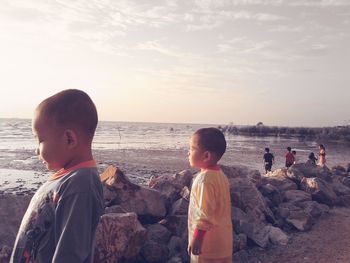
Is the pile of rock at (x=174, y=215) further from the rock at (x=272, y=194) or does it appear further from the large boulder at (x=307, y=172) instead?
the large boulder at (x=307, y=172)

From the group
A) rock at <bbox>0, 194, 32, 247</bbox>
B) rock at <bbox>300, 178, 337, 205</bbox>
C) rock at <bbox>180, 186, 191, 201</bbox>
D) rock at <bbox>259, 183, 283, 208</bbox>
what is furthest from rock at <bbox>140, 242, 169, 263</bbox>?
rock at <bbox>300, 178, 337, 205</bbox>

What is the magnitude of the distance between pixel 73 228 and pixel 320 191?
8.80 meters

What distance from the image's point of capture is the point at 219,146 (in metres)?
3.81

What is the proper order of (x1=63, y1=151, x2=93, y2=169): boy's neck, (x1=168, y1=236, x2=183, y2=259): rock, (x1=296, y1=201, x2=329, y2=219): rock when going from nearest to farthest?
(x1=63, y1=151, x2=93, y2=169): boy's neck → (x1=168, y1=236, x2=183, y2=259): rock → (x1=296, y1=201, x2=329, y2=219): rock

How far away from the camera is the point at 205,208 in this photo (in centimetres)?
354

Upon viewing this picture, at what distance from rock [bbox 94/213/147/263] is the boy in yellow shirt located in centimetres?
167

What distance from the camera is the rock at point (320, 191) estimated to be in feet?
30.2

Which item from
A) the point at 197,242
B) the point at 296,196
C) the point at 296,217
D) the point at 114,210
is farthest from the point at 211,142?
the point at 296,196

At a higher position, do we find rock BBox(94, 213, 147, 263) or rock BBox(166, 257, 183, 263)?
rock BBox(94, 213, 147, 263)

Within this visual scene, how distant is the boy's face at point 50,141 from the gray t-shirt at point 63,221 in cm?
12

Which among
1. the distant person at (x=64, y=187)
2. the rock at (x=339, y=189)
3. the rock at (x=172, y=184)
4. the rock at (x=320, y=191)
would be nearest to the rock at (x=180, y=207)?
the rock at (x=172, y=184)

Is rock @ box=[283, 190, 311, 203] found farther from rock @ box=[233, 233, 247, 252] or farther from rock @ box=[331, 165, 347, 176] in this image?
rock @ box=[331, 165, 347, 176]

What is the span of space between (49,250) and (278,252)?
5051 mm

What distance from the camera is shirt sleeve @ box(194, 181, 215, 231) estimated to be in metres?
3.52
